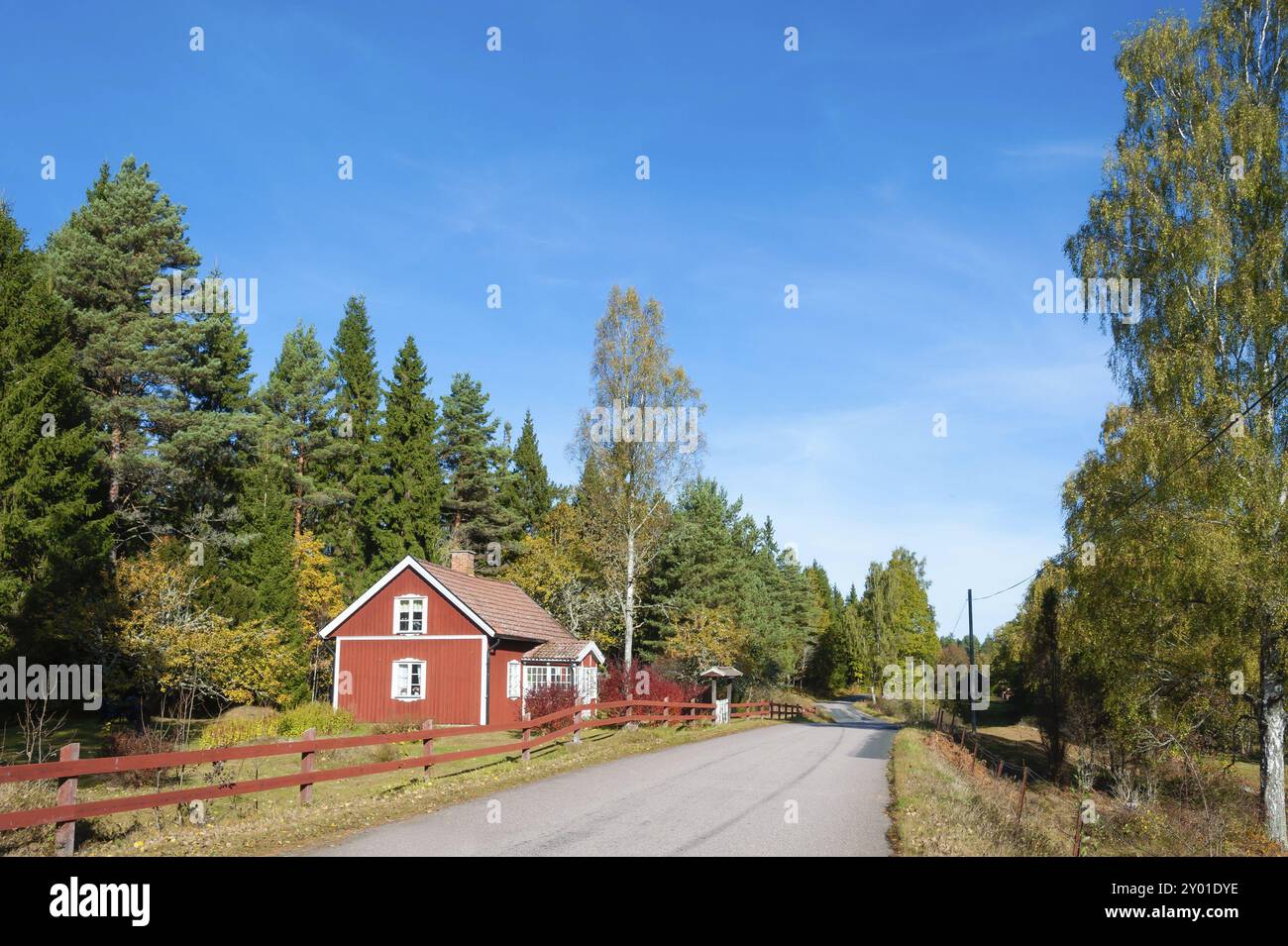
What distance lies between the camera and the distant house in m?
32.0

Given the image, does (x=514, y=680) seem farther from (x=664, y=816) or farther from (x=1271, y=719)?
(x=1271, y=719)

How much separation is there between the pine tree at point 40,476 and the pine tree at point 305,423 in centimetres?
1750

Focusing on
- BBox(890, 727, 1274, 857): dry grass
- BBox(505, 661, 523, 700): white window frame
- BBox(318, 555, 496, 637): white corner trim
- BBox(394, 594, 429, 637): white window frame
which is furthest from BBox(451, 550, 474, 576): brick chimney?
BBox(890, 727, 1274, 857): dry grass

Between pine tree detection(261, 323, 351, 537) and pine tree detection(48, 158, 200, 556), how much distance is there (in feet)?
42.2

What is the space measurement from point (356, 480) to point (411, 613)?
1887 cm

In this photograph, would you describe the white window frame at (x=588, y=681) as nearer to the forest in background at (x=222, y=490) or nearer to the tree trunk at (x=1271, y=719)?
the forest in background at (x=222, y=490)

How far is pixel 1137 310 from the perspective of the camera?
20.8m

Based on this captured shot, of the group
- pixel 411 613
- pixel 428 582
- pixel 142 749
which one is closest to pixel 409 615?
pixel 411 613

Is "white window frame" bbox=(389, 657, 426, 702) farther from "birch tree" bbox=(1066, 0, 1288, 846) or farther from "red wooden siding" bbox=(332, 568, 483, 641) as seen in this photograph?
"birch tree" bbox=(1066, 0, 1288, 846)

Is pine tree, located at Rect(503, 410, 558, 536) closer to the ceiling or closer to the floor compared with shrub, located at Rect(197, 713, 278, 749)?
closer to the ceiling

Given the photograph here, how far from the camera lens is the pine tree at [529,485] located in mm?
60750

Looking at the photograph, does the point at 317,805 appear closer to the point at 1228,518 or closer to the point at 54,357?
the point at 1228,518
